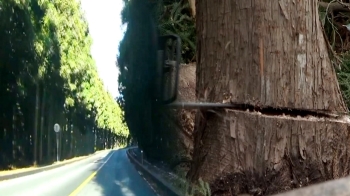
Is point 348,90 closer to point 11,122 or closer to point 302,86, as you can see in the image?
point 302,86

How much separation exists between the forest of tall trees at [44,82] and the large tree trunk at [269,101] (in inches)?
19.3

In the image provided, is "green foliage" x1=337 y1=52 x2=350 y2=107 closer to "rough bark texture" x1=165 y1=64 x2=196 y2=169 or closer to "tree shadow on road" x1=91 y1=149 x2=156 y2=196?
"rough bark texture" x1=165 y1=64 x2=196 y2=169

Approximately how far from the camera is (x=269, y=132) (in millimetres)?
1621

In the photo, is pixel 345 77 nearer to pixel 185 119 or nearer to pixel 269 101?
pixel 185 119

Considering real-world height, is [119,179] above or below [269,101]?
below

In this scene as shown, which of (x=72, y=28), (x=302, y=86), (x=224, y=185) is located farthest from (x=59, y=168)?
(x=302, y=86)

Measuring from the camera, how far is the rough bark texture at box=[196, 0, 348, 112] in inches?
64.7

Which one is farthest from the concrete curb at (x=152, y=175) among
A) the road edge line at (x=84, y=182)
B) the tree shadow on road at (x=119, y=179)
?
the road edge line at (x=84, y=182)

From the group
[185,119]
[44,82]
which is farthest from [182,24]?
[44,82]

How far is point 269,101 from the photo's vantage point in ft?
5.38

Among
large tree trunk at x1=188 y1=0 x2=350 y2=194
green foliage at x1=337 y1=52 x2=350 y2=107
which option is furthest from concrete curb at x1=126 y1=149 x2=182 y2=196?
green foliage at x1=337 y1=52 x2=350 y2=107

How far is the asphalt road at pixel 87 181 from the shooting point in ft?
5.77

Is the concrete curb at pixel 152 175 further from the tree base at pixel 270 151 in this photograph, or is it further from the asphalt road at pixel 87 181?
the tree base at pixel 270 151

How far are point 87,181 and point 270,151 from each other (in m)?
0.73
